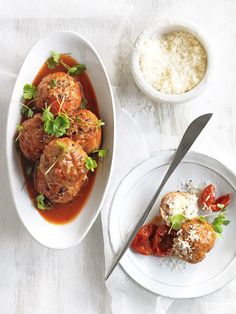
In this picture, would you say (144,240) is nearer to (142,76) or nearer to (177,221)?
(177,221)

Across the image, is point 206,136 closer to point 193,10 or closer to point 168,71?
point 168,71

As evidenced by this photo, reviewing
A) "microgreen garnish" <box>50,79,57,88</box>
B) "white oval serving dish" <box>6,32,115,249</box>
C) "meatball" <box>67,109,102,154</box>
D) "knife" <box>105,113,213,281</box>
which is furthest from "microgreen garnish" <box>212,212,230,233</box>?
"microgreen garnish" <box>50,79,57,88</box>

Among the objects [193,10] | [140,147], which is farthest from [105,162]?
[193,10]

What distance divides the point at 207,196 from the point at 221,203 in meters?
0.06

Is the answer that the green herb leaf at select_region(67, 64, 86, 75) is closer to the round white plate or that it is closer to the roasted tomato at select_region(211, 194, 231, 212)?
the round white plate

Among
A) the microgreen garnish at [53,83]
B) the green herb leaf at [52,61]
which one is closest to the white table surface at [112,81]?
the green herb leaf at [52,61]

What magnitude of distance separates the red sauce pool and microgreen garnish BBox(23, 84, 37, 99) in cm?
6

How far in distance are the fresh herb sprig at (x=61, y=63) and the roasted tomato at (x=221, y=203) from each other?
705mm

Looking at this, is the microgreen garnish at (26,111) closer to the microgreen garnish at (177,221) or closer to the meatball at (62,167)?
the meatball at (62,167)

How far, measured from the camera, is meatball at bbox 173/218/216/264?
1.85 metres

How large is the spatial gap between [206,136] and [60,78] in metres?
0.62

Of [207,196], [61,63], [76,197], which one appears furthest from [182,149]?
A: [61,63]

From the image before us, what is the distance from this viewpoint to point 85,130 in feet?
5.92

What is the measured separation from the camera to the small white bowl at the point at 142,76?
1.92m
